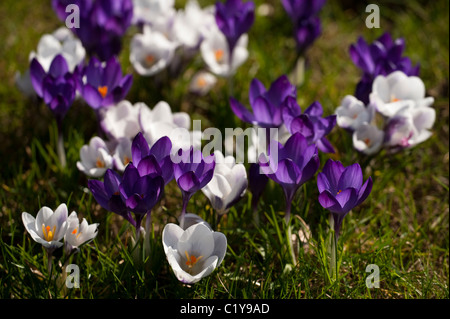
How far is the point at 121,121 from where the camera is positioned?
2.36 m

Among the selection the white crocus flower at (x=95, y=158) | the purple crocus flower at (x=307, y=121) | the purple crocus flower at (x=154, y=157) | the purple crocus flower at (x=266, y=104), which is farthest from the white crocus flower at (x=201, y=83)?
the purple crocus flower at (x=154, y=157)

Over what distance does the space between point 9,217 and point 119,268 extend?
49cm

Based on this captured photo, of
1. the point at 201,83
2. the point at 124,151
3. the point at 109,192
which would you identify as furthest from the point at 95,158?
the point at 201,83

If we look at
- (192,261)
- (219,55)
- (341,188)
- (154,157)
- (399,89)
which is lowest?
(192,261)

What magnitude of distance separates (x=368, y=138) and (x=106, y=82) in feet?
3.50

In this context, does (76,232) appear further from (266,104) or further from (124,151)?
(266,104)

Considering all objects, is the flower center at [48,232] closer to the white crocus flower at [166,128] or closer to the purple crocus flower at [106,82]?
the white crocus flower at [166,128]

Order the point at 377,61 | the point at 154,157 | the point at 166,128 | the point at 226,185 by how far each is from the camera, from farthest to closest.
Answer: the point at 377,61 < the point at 166,128 < the point at 226,185 < the point at 154,157

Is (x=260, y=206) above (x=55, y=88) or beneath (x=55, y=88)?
beneath

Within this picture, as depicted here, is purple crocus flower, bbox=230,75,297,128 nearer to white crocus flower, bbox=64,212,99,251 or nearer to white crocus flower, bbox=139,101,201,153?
white crocus flower, bbox=139,101,201,153

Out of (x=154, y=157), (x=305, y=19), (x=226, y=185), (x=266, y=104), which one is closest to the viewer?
(x=154, y=157)

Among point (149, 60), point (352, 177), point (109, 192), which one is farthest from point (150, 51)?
point (352, 177)

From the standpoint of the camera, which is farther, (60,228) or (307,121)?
(307,121)
